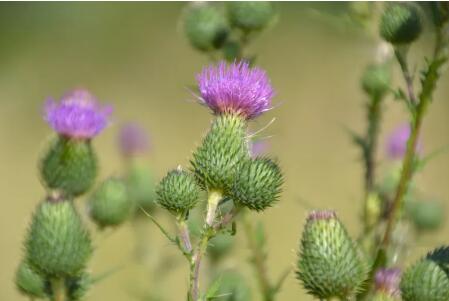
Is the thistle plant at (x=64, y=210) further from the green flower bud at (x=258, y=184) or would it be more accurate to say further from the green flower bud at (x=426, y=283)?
the green flower bud at (x=426, y=283)

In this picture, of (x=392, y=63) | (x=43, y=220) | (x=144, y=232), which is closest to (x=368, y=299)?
(x=43, y=220)

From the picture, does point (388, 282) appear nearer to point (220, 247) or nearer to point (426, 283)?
point (426, 283)

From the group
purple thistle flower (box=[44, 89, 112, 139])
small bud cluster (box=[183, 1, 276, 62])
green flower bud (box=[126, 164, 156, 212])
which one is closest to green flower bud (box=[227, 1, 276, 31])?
small bud cluster (box=[183, 1, 276, 62])

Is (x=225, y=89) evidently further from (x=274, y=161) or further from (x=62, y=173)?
(x=62, y=173)

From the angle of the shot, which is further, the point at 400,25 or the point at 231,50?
the point at 231,50

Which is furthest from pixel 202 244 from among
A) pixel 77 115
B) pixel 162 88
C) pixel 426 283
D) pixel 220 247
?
pixel 162 88

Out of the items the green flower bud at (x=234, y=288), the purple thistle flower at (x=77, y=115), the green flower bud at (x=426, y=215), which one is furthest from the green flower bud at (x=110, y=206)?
the green flower bud at (x=426, y=215)

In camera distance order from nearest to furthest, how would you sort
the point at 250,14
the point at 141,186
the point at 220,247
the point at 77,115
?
the point at 77,115, the point at 250,14, the point at 220,247, the point at 141,186
